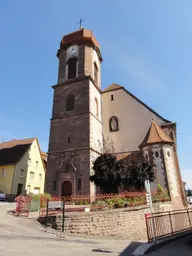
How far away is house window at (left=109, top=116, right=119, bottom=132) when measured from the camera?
24.9 metres

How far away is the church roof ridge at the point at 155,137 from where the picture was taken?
19.8 metres

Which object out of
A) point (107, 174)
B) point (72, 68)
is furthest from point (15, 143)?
point (107, 174)

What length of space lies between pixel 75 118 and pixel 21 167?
11.4 meters

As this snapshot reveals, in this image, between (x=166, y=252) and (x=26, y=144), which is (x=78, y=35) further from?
(x=166, y=252)

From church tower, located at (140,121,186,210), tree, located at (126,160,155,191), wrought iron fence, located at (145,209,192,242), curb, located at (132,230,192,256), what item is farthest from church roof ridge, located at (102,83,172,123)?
curb, located at (132,230,192,256)

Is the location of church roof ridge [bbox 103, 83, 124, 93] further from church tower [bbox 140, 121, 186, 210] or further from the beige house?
the beige house

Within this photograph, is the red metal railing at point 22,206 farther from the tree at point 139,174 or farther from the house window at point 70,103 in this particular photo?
the house window at point 70,103

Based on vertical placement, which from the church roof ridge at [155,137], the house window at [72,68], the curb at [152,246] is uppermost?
the house window at [72,68]

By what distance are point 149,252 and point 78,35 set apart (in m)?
26.1

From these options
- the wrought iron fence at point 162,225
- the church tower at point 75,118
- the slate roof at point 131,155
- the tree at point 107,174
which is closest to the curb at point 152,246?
the wrought iron fence at point 162,225

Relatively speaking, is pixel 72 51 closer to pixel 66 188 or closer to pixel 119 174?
pixel 66 188

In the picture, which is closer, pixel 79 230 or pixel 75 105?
pixel 79 230

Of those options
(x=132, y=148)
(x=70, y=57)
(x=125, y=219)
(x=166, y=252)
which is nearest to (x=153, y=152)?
(x=132, y=148)

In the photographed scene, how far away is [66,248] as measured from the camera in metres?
6.27
